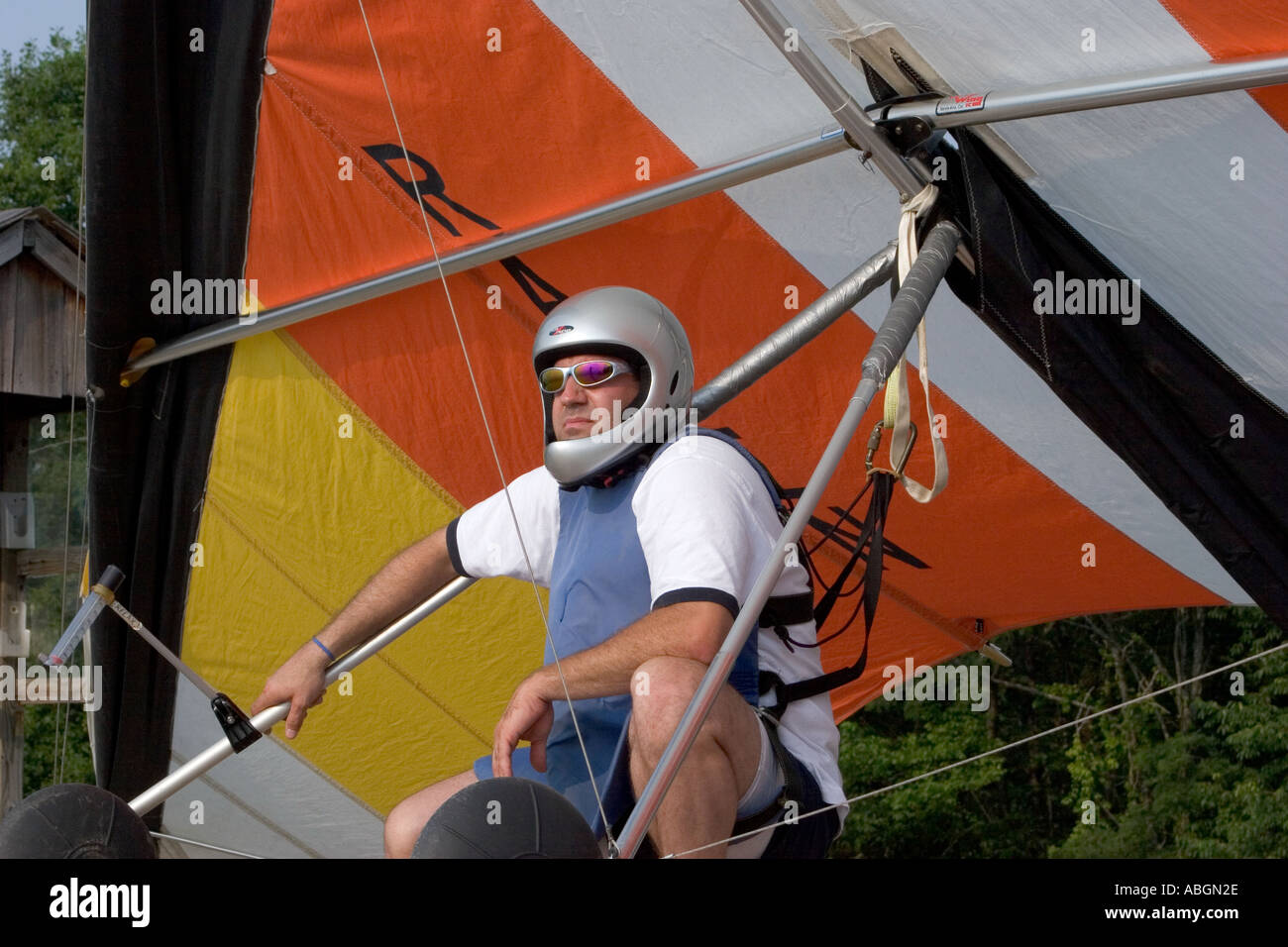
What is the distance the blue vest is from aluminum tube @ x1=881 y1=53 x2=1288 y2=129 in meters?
0.84

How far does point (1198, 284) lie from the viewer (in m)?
3.47

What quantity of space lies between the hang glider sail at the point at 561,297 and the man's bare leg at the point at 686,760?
4.11ft

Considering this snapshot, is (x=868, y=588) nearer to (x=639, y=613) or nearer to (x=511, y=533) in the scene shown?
(x=639, y=613)

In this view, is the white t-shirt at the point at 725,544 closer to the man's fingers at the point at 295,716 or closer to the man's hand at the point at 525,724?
the man's hand at the point at 525,724

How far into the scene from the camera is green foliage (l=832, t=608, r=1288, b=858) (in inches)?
412

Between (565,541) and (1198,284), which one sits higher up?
(1198,284)

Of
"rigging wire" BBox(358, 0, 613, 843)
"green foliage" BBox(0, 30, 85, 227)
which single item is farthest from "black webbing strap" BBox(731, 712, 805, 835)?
"green foliage" BBox(0, 30, 85, 227)

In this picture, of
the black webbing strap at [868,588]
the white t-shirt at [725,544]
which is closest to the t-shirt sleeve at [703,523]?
the white t-shirt at [725,544]

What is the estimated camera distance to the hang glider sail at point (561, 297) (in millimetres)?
3293

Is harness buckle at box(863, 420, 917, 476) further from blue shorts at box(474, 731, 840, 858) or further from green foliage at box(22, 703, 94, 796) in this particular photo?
green foliage at box(22, 703, 94, 796)
